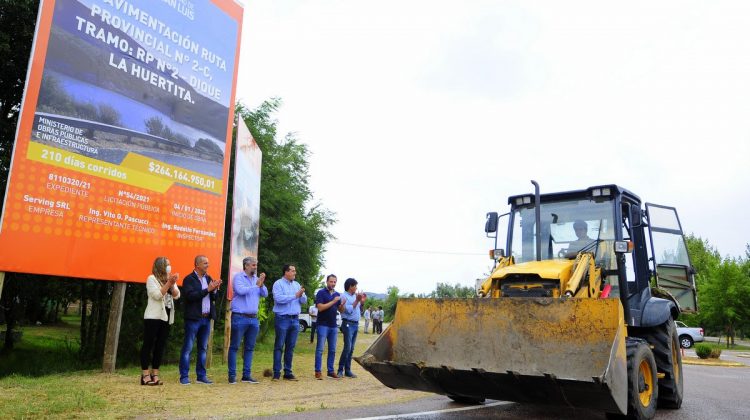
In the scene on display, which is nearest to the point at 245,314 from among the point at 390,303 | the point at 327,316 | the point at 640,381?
the point at 327,316

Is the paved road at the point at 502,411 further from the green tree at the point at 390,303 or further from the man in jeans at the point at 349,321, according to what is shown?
the green tree at the point at 390,303

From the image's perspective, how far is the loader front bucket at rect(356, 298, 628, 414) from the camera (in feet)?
16.3

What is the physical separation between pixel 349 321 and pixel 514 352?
16.6 ft

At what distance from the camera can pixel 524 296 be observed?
21.4ft

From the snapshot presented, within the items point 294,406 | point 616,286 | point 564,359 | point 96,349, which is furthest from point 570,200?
point 96,349

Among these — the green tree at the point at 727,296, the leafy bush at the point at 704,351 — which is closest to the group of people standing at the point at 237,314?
the leafy bush at the point at 704,351

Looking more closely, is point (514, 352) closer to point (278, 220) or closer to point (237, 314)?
point (237, 314)

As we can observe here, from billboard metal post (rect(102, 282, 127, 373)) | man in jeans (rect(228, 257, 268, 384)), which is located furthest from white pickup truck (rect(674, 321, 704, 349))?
billboard metal post (rect(102, 282, 127, 373))

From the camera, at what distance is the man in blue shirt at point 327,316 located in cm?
973

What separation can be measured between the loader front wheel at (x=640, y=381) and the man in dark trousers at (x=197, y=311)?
19.0ft

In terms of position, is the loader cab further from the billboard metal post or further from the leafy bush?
the leafy bush

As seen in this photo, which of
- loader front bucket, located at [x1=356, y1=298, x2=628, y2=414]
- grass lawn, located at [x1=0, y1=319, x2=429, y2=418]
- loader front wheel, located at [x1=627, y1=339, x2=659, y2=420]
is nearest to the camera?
loader front bucket, located at [x1=356, y1=298, x2=628, y2=414]

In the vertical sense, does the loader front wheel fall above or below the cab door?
below

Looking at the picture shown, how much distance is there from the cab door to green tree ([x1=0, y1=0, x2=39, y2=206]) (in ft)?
41.4
